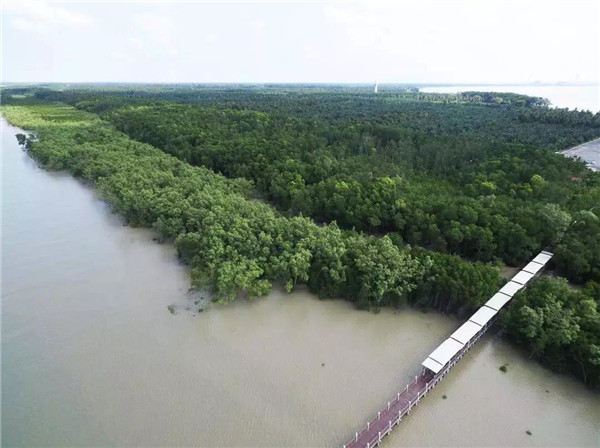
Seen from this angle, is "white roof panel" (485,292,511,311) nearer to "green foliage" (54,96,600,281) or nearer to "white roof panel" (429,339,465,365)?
"white roof panel" (429,339,465,365)

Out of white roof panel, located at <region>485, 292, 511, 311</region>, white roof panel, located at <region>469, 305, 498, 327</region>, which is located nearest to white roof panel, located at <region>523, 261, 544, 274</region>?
white roof panel, located at <region>485, 292, 511, 311</region>

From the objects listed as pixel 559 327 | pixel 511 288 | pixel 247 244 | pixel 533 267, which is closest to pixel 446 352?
pixel 559 327

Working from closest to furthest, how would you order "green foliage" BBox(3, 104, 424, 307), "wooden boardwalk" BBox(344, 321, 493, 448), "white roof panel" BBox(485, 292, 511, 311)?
"wooden boardwalk" BBox(344, 321, 493, 448)
"white roof panel" BBox(485, 292, 511, 311)
"green foliage" BBox(3, 104, 424, 307)

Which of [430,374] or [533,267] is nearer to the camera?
[430,374]

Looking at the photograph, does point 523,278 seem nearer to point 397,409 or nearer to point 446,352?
point 446,352

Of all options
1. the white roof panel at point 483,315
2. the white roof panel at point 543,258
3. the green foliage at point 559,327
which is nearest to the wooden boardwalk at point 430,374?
the white roof panel at point 483,315

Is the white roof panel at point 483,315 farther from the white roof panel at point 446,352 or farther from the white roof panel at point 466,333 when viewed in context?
the white roof panel at point 446,352

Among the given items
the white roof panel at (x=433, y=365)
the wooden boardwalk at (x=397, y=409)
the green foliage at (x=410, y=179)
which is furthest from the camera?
the green foliage at (x=410, y=179)
